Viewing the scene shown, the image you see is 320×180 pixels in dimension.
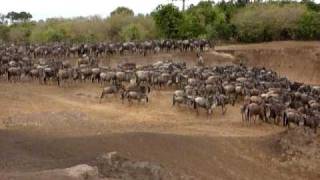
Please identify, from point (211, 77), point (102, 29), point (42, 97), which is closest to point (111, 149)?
point (42, 97)

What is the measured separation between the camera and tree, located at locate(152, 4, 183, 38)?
206ft

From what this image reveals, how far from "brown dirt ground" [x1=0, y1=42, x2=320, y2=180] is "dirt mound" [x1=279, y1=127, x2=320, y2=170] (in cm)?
37

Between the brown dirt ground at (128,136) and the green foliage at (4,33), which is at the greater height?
the green foliage at (4,33)

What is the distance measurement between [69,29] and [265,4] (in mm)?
21690

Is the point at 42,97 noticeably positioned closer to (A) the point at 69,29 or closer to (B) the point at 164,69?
(B) the point at 164,69

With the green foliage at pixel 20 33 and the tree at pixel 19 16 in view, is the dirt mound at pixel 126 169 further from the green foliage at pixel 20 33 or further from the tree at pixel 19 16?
the tree at pixel 19 16

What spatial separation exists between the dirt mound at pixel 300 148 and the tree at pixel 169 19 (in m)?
35.8

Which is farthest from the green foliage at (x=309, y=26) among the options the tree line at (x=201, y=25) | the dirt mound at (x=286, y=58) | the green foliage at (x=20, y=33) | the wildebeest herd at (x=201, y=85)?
the green foliage at (x=20, y=33)

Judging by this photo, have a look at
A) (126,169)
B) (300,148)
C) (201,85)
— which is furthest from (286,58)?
(126,169)

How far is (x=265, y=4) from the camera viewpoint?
226ft

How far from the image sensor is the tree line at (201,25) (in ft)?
204

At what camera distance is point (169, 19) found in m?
63.1

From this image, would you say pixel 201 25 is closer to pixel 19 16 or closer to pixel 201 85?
pixel 201 85

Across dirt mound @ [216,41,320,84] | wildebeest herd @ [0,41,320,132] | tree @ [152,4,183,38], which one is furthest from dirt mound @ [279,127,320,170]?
tree @ [152,4,183,38]
